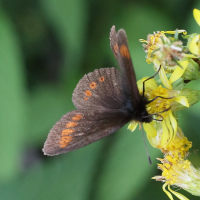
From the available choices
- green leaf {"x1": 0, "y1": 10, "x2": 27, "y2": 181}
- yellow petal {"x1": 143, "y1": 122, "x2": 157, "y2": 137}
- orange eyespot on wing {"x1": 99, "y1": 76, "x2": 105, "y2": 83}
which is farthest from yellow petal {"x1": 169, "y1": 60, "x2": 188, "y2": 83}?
green leaf {"x1": 0, "y1": 10, "x2": 27, "y2": 181}

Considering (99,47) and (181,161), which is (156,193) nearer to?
(181,161)

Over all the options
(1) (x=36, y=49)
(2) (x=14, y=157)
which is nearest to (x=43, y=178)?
(2) (x=14, y=157)

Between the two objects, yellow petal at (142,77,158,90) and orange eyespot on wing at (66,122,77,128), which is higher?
yellow petal at (142,77,158,90)

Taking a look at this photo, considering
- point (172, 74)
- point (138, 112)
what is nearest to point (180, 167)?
point (138, 112)

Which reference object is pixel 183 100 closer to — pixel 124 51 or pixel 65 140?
pixel 124 51

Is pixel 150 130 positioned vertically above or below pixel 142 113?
below

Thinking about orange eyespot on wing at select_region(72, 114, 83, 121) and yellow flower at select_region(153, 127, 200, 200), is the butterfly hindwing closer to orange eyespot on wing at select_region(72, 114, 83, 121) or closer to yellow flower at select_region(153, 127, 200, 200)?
orange eyespot on wing at select_region(72, 114, 83, 121)
